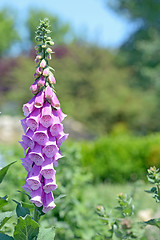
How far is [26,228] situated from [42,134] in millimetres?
381

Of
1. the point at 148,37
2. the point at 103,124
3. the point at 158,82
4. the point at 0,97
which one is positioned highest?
the point at 148,37

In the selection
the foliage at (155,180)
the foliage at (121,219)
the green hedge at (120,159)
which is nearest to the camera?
the foliage at (155,180)

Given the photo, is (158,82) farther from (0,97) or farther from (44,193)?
(44,193)

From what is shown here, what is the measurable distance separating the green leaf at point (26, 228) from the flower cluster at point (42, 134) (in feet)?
0.31

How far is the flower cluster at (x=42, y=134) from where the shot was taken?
5.30ft

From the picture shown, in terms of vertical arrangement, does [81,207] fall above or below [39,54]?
above

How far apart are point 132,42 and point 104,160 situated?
20211 millimetres

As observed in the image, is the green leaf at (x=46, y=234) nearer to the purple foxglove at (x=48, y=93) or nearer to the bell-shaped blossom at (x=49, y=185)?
the bell-shaped blossom at (x=49, y=185)

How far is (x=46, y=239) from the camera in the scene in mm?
1657

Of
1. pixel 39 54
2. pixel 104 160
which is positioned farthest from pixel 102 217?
pixel 104 160

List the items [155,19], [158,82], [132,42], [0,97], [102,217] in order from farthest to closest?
[0,97]
[132,42]
[155,19]
[158,82]
[102,217]

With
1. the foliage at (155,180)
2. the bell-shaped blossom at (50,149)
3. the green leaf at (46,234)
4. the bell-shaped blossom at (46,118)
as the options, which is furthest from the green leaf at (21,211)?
the foliage at (155,180)

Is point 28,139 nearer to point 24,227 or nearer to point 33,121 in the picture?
point 33,121

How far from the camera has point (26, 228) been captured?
1560 mm
